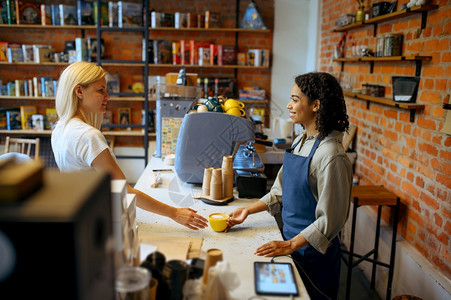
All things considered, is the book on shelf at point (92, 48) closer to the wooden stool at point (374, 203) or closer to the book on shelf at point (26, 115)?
the book on shelf at point (26, 115)

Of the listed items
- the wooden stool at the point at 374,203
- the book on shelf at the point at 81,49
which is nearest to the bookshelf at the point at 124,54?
the book on shelf at the point at 81,49

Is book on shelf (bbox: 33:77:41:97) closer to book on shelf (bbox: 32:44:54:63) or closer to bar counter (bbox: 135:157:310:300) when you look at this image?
book on shelf (bbox: 32:44:54:63)

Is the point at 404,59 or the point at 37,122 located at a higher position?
the point at 404,59

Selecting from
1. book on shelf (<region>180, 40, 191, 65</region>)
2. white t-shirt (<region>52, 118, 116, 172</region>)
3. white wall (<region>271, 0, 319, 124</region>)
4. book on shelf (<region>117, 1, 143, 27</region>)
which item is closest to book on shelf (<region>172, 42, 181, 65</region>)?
book on shelf (<region>180, 40, 191, 65</region>)

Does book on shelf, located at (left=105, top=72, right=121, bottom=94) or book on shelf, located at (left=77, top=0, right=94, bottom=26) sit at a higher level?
book on shelf, located at (left=77, top=0, right=94, bottom=26)

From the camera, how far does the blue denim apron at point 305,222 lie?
1.80m

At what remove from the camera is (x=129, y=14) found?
5312 millimetres

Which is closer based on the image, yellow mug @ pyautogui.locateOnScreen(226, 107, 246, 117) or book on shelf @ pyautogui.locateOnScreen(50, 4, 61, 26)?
yellow mug @ pyautogui.locateOnScreen(226, 107, 246, 117)

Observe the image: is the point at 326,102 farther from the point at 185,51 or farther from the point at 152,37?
the point at 152,37

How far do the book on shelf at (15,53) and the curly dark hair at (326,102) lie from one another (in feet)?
16.1

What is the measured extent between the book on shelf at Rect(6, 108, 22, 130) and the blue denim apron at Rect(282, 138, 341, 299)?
16.2 ft

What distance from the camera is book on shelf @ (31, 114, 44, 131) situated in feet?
18.5

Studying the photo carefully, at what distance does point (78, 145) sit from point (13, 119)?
450 centimetres

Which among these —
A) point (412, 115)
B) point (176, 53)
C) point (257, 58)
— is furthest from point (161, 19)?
point (412, 115)
